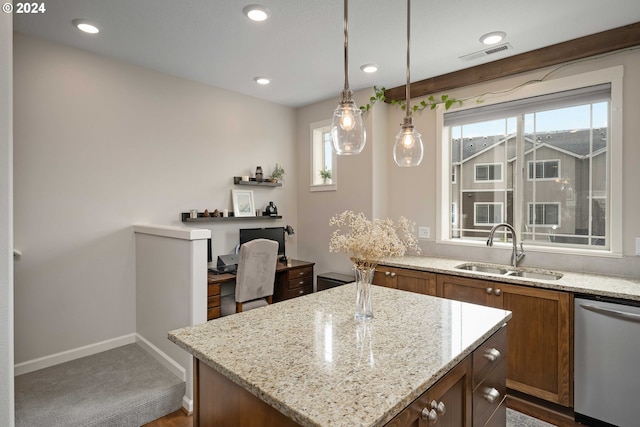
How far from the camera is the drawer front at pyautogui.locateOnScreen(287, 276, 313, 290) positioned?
12.7ft

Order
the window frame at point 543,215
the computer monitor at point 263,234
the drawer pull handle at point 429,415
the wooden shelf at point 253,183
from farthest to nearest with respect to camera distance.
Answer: the wooden shelf at point 253,183 < the computer monitor at point 263,234 < the window frame at point 543,215 < the drawer pull handle at point 429,415

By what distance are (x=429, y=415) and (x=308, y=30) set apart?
2.53 m

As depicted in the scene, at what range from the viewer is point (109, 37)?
2686 millimetres

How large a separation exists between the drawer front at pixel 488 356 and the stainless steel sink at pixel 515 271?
1.49 m

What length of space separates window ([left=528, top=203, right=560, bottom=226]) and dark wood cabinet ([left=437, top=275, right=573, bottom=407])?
898mm

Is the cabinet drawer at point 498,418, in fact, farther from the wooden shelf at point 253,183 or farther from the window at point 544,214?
the wooden shelf at point 253,183

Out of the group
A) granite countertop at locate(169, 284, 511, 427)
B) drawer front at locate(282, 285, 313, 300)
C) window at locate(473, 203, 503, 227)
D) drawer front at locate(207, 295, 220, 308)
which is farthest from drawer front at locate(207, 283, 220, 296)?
window at locate(473, 203, 503, 227)

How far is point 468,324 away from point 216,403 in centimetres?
105

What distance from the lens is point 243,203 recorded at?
406 cm

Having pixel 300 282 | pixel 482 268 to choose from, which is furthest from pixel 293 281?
pixel 482 268

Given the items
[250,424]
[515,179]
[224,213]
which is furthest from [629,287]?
[224,213]

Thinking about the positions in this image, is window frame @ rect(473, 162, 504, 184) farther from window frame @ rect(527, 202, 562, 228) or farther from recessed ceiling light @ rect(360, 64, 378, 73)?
recessed ceiling light @ rect(360, 64, 378, 73)

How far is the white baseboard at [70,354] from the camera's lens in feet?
8.71

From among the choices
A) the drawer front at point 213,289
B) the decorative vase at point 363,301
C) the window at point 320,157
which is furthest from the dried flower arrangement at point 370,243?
the window at point 320,157
